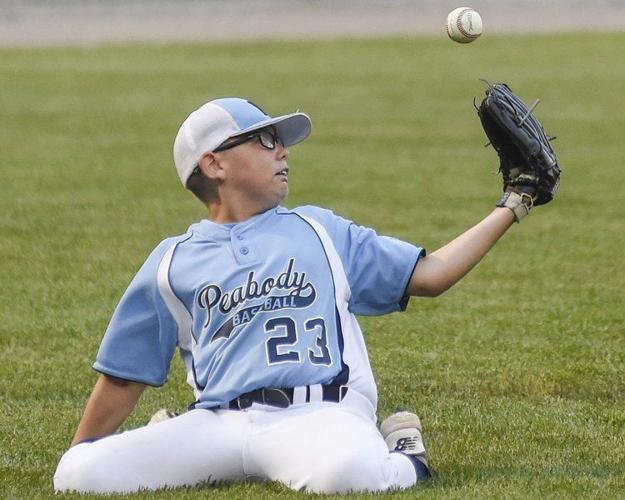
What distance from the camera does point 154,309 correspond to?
Result: 4566 mm

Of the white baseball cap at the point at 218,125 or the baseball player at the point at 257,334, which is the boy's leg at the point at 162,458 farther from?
the white baseball cap at the point at 218,125

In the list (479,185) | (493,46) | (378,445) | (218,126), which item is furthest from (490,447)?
(493,46)

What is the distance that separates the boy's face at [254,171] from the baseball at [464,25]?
5.20 feet

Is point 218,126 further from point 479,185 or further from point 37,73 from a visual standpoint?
point 37,73

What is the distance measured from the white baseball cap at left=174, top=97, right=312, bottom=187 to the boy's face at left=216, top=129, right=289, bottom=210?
51 mm

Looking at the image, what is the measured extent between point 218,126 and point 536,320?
10.2 ft

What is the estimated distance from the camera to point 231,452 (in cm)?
436

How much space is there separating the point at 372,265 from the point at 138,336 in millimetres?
739

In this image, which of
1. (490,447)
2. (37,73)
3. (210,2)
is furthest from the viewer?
(210,2)

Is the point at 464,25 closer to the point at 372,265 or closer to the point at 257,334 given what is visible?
the point at 372,265

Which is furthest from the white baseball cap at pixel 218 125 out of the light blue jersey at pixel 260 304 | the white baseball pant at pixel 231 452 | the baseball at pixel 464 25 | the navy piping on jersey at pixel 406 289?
the baseball at pixel 464 25

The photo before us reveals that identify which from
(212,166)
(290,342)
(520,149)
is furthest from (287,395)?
(520,149)

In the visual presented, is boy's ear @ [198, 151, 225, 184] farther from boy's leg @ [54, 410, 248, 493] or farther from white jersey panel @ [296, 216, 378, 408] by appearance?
boy's leg @ [54, 410, 248, 493]

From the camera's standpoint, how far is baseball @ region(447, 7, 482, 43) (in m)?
5.92
